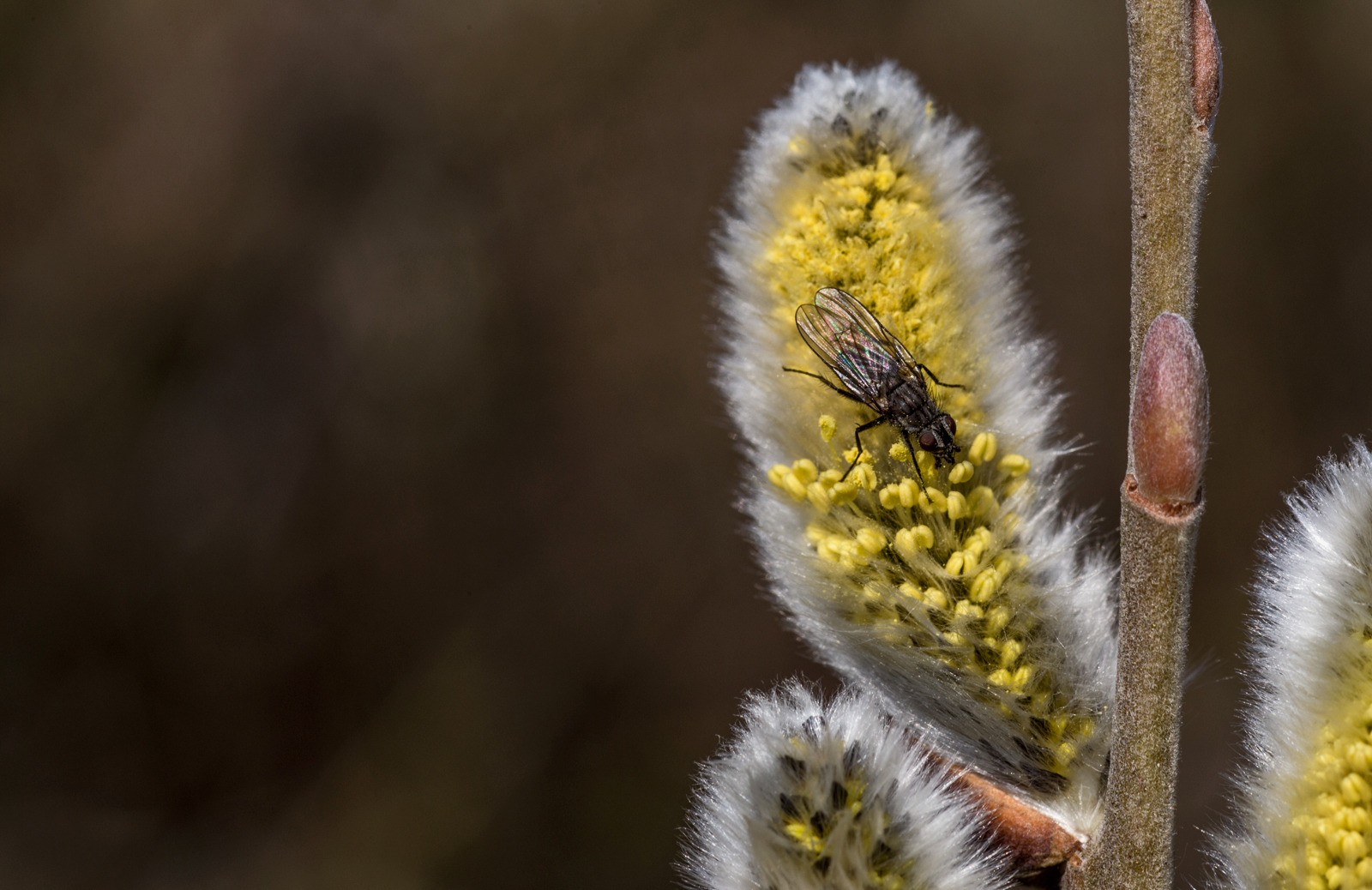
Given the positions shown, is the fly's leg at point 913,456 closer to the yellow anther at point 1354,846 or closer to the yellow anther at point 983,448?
the yellow anther at point 983,448

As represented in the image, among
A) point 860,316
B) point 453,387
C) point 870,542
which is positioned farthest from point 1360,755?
point 453,387

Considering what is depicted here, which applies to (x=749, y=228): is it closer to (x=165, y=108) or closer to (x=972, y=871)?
(x=972, y=871)

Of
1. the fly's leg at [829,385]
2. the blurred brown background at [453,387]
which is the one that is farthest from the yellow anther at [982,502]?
the blurred brown background at [453,387]

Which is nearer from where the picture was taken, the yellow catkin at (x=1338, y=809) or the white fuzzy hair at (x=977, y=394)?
the yellow catkin at (x=1338, y=809)

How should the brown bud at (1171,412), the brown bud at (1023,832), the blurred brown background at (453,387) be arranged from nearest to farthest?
1. the brown bud at (1171,412)
2. the brown bud at (1023,832)
3. the blurred brown background at (453,387)

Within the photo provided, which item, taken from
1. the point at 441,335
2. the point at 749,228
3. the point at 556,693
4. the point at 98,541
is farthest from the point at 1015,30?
the point at 98,541

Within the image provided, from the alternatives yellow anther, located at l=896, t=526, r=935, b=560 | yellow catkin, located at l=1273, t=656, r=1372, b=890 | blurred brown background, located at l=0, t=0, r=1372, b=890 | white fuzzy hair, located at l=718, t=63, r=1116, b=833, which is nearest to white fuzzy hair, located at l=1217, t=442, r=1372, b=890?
yellow catkin, located at l=1273, t=656, r=1372, b=890

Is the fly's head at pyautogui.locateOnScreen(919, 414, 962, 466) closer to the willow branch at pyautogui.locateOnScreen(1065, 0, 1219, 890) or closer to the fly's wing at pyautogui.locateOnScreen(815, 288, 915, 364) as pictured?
the fly's wing at pyautogui.locateOnScreen(815, 288, 915, 364)

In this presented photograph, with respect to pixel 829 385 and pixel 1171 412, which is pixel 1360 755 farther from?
pixel 829 385
